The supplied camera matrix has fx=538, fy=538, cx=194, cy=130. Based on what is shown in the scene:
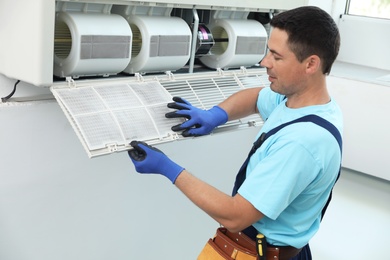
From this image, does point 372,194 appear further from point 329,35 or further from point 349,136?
point 329,35

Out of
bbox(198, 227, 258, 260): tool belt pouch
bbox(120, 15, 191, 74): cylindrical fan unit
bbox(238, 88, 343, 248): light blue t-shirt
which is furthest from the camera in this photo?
bbox(120, 15, 191, 74): cylindrical fan unit

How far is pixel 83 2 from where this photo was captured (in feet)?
5.22

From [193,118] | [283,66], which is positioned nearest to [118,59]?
[193,118]

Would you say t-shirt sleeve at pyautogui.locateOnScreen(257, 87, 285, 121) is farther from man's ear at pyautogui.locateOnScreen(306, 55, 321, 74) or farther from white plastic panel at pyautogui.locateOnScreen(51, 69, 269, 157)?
man's ear at pyautogui.locateOnScreen(306, 55, 321, 74)

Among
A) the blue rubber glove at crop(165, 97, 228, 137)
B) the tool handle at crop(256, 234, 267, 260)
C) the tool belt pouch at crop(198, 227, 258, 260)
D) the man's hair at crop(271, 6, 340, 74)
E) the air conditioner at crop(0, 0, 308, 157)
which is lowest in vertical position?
the tool belt pouch at crop(198, 227, 258, 260)

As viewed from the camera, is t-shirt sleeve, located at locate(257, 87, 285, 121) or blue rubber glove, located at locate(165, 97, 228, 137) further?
t-shirt sleeve, located at locate(257, 87, 285, 121)

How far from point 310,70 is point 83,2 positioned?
0.69 meters

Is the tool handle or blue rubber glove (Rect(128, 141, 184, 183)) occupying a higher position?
blue rubber glove (Rect(128, 141, 184, 183))

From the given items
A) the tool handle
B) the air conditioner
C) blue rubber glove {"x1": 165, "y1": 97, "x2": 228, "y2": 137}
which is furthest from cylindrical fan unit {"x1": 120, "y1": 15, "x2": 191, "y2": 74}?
the tool handle

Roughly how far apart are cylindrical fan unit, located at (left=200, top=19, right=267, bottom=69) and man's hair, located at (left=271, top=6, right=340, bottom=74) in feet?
2.05

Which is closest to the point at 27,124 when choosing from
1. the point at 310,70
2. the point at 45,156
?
the point at 45,156

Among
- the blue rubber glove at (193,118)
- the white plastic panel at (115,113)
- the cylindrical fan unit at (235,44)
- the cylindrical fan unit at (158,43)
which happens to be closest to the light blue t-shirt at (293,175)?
the blue rubber glove at (193,118)

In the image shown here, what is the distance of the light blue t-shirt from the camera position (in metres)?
1.37

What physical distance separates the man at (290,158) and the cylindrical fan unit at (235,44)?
0.54m
